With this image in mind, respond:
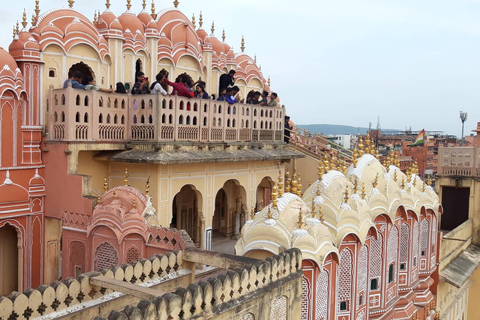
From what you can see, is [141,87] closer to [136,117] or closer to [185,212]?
[136,117]

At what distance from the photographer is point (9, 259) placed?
42.7ft

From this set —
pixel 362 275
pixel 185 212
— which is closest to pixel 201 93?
pixel 185 212

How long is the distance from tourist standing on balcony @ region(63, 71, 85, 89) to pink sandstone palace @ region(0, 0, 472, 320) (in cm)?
33

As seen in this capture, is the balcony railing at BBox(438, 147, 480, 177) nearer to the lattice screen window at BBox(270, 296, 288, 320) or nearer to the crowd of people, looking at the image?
A: the crowd of people

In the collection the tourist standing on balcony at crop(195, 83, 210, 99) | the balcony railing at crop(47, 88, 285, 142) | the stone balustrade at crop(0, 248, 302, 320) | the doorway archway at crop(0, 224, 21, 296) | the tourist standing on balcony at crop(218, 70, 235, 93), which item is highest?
the tourist standing on balcony at crop(218, 70, 235, 93)

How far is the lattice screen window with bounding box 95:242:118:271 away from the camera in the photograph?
1076 centimetres

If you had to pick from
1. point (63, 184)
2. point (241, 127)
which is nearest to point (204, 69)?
point (241, 127)

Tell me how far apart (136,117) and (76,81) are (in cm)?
180

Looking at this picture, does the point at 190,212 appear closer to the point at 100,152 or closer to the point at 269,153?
the point at 269,153

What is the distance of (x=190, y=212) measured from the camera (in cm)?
1808

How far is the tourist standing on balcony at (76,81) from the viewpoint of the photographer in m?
12.8

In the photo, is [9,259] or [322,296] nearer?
[322,296]

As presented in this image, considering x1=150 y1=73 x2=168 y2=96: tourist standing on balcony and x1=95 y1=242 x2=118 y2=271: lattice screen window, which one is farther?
x1=150 y1=73 x2=168 y2=96: tourist standing on balcony

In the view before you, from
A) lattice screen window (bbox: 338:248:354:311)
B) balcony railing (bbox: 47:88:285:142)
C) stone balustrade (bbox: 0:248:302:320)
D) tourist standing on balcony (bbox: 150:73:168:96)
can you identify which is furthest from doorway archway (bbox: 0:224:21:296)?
lattice screen window (bbox: 338:248:354:311)
